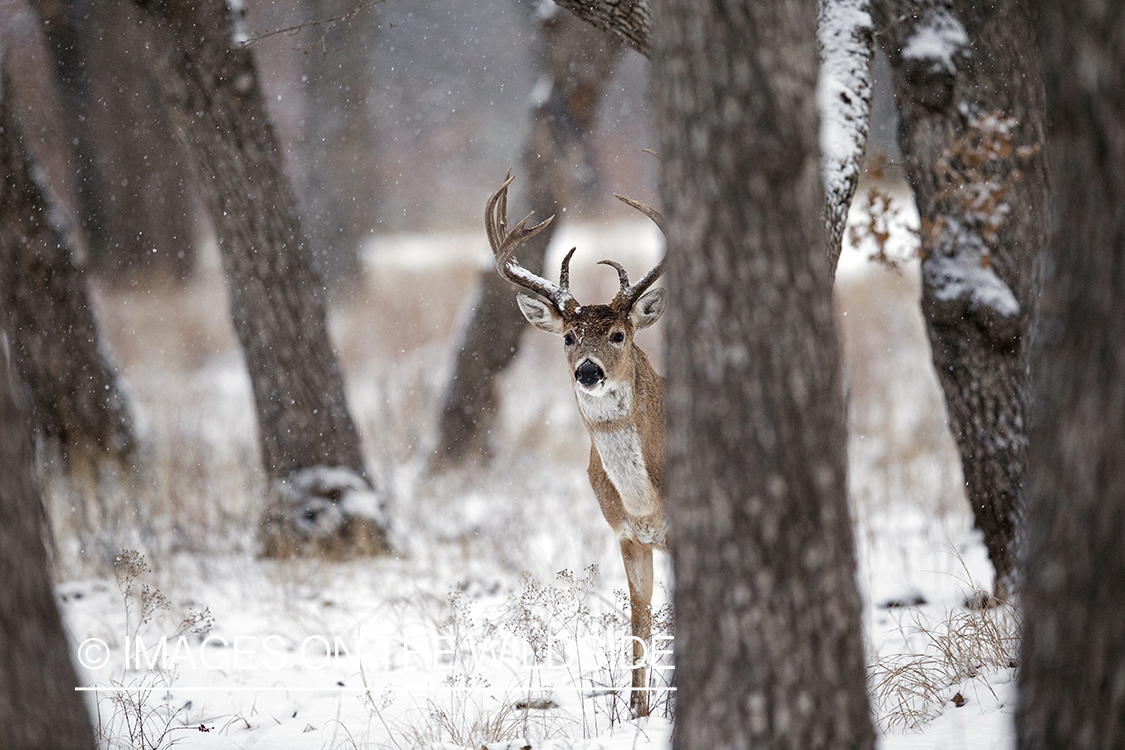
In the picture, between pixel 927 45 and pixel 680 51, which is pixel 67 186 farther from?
pixel 680 51

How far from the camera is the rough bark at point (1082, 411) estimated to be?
1.95 meters

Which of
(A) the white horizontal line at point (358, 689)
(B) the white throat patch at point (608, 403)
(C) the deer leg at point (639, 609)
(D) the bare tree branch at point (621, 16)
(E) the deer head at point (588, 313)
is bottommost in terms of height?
(A) the white horizontal line at point (358, 689)

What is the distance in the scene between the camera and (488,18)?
58.6 ft

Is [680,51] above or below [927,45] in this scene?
below

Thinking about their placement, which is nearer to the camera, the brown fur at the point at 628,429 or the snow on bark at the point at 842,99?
the snow on bark at the point at 842,99

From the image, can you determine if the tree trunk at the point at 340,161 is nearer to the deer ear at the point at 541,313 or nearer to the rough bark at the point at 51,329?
the rough bark at the point at 51,329

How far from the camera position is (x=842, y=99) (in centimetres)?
427

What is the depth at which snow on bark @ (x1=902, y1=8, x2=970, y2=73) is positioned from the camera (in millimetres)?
4766

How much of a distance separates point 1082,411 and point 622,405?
274cm

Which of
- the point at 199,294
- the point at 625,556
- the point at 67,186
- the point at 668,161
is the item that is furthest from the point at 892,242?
the point at 67,186

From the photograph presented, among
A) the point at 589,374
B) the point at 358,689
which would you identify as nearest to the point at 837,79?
the point at 589,374

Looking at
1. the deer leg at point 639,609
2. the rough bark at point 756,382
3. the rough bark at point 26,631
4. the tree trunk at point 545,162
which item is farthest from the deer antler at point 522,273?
the tree trunk at point 545,162

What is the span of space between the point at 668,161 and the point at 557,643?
2.46 m

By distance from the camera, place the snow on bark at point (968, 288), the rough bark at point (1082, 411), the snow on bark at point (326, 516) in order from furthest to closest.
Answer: the snow on bark at point (326, 516) → the snow on bark at point (968, 288) → the rough bark at point (1082, 411)
